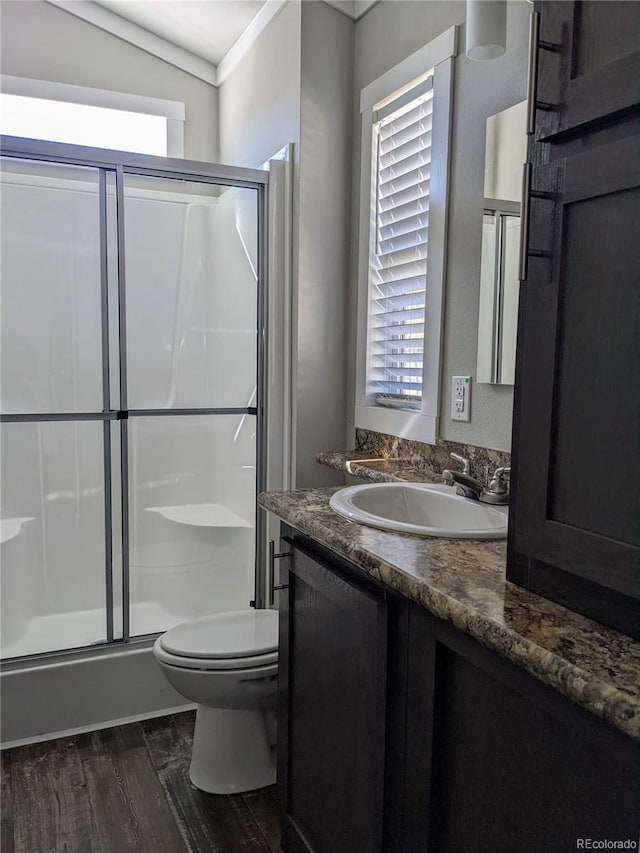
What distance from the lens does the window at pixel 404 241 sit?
6.51ft

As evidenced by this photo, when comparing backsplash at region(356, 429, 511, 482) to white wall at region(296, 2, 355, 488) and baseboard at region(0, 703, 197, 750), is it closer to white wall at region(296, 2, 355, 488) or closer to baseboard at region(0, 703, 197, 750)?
white wall at region(296, 2, 355, 488)

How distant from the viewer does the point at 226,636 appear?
2.00 meters

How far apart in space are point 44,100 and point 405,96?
1.74 m

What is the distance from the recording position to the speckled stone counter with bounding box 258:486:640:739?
0.76m

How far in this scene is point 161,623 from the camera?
100 inches

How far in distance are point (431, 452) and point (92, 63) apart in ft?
7.78

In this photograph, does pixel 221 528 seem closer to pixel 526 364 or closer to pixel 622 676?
pixel 526 364

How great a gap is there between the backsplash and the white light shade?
957 millimetres

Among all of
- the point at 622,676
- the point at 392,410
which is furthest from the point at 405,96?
the point at 622,676

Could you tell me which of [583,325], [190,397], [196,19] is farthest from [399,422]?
[196,19]

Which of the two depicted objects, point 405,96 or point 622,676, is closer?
point 622,676

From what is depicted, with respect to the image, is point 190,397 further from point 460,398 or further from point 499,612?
point 499,612

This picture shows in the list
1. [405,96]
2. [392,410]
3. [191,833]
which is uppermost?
→ [405,96]

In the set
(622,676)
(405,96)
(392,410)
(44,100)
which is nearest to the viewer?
(622,676)
